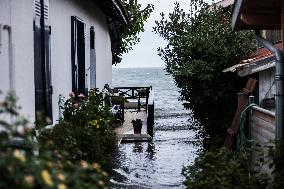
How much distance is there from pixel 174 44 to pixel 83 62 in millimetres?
5732

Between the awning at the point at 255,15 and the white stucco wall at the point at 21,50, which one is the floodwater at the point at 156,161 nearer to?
the white stucco wall at the point at 21,50

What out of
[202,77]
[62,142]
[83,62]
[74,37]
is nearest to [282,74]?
[62,142]

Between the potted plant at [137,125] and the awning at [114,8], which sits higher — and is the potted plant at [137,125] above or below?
below

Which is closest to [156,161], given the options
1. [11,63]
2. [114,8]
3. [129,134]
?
[129,134]

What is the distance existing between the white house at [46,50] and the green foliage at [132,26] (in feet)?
34.5

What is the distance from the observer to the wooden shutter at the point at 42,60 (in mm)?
7309

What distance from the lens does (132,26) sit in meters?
24.1

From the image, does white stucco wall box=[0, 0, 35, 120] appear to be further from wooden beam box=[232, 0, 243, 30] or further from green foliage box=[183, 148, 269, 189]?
wooden beam box=[232, 0, 243, 30]

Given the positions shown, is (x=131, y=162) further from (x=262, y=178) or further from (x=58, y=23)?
(x=262, y=178)

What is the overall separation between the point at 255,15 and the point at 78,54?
4207mm

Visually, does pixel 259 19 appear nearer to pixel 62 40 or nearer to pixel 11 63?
pixel 62 40

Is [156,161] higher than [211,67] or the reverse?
the reverse

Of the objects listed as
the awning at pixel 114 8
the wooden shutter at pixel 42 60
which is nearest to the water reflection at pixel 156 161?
the wooden shutter at pixel 42 60

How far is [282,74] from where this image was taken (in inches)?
280
